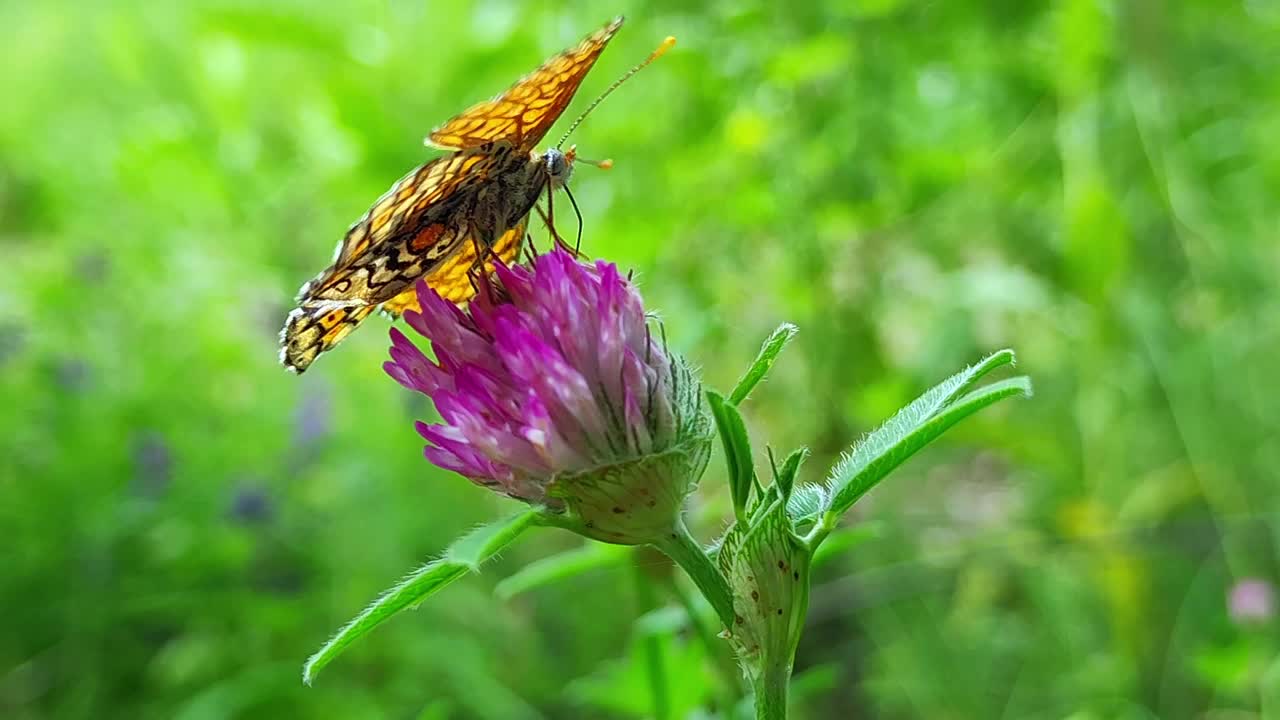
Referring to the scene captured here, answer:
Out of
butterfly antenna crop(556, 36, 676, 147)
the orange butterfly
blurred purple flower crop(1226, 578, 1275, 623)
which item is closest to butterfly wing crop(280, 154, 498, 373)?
the orange butterfly

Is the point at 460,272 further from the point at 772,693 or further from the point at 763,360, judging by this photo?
the point at 772,693

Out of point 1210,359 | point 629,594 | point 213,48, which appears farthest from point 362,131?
point 1210,359

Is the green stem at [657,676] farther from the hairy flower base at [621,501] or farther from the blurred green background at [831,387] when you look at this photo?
the blurred green background at [831,387]

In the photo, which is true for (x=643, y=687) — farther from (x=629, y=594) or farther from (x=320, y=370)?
(x=320, y=370)

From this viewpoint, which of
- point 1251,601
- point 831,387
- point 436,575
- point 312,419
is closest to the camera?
point 436,575

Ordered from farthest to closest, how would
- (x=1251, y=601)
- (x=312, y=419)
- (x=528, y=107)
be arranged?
1. (x=312, y=419)
2. (x=1251, y=601)
3. (x=528, y=107)

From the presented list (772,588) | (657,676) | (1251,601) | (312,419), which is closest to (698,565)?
(772,588)
